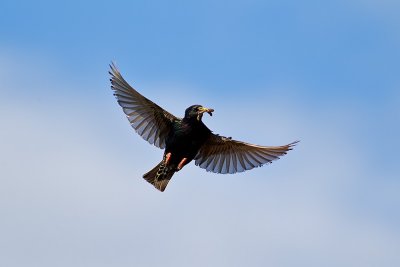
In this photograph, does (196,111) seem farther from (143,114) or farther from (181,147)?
(143,114)

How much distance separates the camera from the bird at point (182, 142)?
26016 millimetres

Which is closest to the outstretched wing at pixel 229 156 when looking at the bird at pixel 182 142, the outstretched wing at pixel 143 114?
the bird at pixel 182 142

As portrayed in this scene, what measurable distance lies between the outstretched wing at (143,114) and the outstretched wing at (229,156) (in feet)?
3.93

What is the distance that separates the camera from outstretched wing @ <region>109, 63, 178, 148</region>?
87.9 feet

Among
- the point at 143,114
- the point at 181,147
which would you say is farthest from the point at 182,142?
the point at 143,114

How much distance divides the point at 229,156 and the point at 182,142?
2278 mm

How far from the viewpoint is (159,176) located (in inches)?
1051

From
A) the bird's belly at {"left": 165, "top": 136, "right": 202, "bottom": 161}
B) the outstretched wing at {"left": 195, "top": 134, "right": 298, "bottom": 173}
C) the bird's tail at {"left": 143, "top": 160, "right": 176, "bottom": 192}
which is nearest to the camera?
the bird's belly at {"left": 165, "top": 136, "right": 202, "bottom": 161}

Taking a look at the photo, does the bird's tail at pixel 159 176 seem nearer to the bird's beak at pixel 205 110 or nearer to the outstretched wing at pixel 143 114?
the outstretched wing at pixel 143 114

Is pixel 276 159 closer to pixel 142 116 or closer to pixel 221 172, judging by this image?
pixel 221 172

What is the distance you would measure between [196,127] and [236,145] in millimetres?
2104

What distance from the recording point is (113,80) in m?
26.6

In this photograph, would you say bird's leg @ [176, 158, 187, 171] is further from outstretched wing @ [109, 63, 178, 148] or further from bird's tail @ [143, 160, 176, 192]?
outstretched wing @ [109, 63, 178, 148]

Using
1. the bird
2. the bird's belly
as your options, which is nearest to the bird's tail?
the bird
